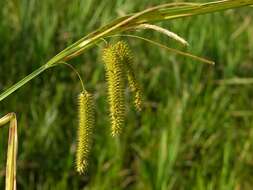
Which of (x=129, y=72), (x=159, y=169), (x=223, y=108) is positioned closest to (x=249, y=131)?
(x=223, y=108)

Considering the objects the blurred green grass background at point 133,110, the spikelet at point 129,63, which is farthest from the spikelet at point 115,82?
the blurred green grass background at point 133,110

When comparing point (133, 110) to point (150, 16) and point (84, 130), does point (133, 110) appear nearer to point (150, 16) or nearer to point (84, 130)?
point (84, 130)

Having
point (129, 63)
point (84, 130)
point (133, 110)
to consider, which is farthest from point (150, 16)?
point (133, 110)

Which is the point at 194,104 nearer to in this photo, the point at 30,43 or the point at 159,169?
the point at 159,169

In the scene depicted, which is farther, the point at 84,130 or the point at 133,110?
the point at 133,110

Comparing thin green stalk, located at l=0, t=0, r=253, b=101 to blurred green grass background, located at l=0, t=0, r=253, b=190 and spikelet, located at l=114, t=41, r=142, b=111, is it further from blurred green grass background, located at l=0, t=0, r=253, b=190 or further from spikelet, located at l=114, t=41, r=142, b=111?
blurred green grass background, located at l=0, t=0, r=253, b=190

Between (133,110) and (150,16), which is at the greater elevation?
(150,16)
